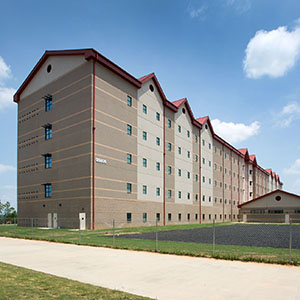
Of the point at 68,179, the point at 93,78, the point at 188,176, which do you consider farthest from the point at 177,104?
the point at 68,179

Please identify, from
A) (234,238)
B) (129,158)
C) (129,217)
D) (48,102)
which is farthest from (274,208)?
(48,102)

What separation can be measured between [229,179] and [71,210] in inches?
2161

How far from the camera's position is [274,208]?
7244 centimetres

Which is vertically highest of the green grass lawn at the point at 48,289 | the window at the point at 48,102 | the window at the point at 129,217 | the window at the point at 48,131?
the window at the point at 48,102

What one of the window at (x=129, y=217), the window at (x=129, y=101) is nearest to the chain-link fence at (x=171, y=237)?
the window at (x=129, y=217)

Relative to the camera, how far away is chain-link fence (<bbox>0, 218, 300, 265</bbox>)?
17.0 meters

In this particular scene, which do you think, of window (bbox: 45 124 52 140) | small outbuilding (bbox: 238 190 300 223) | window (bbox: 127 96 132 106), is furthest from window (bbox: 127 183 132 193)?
small outbuilding (bbox: 238 190 300 223)

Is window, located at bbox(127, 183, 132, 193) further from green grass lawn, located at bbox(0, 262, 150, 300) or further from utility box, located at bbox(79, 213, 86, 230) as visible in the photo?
green grass lawn, located at bbox(0, 262, 150, 300)

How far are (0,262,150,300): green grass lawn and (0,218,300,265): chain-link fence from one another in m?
7.32

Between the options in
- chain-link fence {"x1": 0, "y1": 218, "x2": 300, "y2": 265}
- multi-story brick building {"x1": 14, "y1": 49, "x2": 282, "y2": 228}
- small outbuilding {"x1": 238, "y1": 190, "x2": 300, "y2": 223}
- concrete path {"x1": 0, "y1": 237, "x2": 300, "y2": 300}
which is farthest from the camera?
small outbuilding {"x1": 238, "y1": 190, "x2": 300, "y2": 223}

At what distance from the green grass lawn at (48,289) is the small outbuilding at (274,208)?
220ft

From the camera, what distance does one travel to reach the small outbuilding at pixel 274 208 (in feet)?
229

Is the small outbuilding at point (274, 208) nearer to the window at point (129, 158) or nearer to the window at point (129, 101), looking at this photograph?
the window at point (129, 158)

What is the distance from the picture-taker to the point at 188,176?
197 feet
